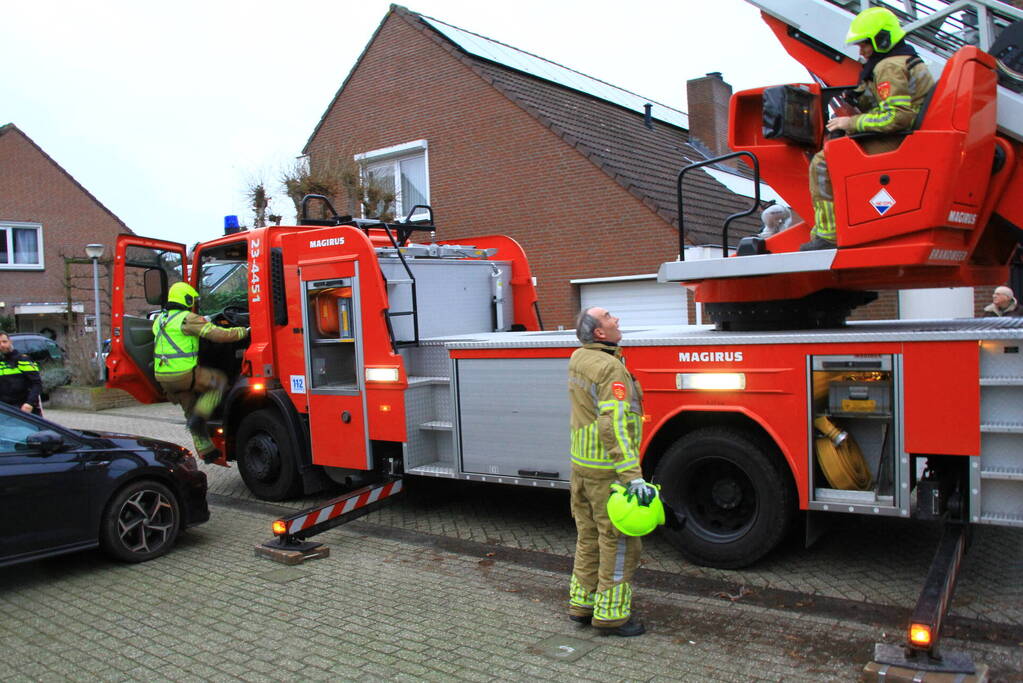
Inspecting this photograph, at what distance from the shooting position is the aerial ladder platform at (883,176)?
465 centimetres

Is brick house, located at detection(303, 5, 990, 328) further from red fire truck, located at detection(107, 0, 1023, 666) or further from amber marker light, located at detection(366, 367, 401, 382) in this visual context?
amber marker light, located at detection(366, 367, 401, 382)

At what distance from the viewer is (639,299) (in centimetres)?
1542

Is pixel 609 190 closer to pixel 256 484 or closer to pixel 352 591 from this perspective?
pixel 256 484

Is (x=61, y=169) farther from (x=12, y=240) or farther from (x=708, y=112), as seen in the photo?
(x=708, y=112)

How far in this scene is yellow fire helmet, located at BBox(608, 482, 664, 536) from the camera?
13.9 feet

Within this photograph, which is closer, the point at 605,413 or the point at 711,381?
the point at 605,413

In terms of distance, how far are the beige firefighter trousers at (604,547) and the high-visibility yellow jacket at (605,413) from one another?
0.09 metres

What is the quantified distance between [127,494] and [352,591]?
6.40 feet

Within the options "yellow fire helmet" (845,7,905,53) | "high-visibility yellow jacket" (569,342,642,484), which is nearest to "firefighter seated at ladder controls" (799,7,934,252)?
"yellow fire helmet" (845,7,905,53)

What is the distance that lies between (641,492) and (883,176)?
226cm

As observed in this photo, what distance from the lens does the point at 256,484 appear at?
27.2ft

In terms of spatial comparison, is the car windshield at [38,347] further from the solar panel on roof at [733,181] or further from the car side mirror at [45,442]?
the car side mirror at [45,442]

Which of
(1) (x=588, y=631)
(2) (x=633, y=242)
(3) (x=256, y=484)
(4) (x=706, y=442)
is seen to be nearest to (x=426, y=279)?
(3) (x=256, y=484)

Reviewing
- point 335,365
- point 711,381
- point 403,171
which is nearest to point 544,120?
point 403,171
